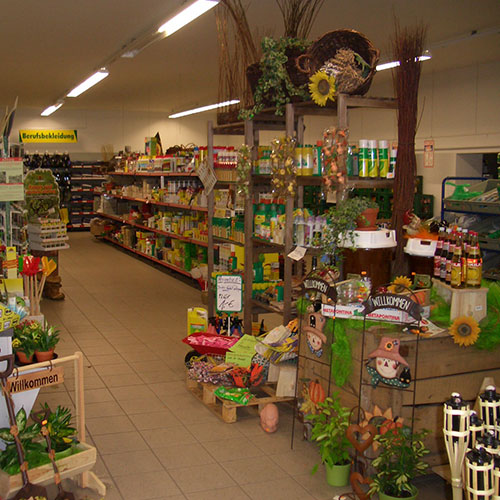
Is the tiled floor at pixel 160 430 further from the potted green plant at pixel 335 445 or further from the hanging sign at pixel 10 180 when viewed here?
the hanging sign at pixel 10 180

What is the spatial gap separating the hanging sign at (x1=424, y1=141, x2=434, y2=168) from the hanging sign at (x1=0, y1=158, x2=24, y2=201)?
28.3 feet

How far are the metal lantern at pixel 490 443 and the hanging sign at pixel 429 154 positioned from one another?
10.0 m

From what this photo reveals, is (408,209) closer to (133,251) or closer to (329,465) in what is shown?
(329,465)

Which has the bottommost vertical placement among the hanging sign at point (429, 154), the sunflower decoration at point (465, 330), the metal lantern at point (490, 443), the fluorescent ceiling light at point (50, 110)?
the metal lantern at point (490, 443)

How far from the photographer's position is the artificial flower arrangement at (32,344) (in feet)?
12.5

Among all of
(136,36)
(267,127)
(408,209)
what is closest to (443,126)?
(136,36)

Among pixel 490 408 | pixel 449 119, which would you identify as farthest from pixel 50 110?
pixel 490 408

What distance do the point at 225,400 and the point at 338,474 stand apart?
4.15 feet

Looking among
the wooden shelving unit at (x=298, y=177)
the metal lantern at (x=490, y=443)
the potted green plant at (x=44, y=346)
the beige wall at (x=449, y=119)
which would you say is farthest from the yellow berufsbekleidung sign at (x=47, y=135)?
the metal lantern at (x=490, y=443)

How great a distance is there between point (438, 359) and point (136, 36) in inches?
272

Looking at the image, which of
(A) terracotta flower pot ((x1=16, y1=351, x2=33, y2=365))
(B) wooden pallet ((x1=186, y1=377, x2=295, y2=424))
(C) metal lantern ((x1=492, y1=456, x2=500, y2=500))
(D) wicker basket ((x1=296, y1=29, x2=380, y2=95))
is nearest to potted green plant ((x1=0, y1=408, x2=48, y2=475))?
(A) terracotta flower pot ((x1=16, y1=351, x2=33, y2=365))

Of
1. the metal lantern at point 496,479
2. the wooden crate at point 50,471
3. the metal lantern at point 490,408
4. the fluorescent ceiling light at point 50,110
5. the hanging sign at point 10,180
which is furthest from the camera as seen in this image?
the fluorescent ceiling light at point 50,110

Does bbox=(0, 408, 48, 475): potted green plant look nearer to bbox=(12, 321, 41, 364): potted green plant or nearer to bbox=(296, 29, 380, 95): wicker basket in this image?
bbox=(12, 321, 41, 364): potted green plant

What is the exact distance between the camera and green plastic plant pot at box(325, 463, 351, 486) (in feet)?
12.1
